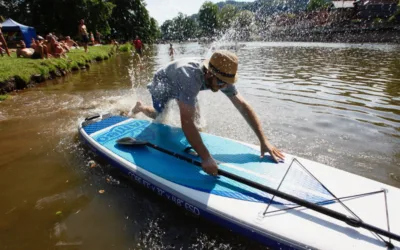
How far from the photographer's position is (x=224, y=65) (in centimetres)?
283

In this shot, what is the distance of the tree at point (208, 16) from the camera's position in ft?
337

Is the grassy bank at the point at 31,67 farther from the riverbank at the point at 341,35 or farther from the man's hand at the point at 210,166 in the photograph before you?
the riverbank at the point at 341,35

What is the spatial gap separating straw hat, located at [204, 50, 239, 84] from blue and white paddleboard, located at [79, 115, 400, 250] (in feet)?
4.01

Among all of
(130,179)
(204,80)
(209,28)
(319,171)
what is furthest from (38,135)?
(209,28)

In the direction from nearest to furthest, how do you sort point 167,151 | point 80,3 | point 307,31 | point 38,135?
point 167,151
point 38,135
point 80,3
point 307,31

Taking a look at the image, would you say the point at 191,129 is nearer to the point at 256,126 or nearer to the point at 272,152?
the point at 256,126

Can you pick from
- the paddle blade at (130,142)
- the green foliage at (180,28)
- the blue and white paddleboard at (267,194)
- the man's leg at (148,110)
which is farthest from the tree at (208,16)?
the blue and white paddleboard at (267,194)

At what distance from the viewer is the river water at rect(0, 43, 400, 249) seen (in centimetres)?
293

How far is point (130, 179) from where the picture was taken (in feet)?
12.9

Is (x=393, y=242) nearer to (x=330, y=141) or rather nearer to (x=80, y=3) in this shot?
(x=330, y=141)

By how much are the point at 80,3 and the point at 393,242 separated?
117ft

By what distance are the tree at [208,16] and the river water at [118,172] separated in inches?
3946

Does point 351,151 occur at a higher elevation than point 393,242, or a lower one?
lower

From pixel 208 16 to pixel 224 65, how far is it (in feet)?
365
